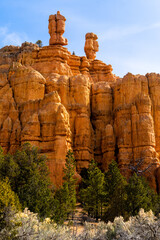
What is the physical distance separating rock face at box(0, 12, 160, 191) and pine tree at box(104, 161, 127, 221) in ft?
25.5

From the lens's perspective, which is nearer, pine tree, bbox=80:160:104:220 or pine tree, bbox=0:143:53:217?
pine tree, bbox=0:143:53:217

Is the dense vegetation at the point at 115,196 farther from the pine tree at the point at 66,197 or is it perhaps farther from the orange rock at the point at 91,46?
the orange rock at the point at 91,46

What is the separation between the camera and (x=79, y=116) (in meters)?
67.9

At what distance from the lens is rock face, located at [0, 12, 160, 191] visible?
196 feet

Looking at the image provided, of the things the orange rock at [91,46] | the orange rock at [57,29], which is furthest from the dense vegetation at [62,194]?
the orange rock at [91,46]

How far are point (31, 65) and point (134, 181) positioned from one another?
4203cm

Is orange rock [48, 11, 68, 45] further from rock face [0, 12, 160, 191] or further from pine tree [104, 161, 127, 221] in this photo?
pine tree [104, 161, 127, 221]

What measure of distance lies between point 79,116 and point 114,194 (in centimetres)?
2374

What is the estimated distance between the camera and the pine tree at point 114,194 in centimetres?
4362

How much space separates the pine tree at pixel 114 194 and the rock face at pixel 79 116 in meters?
7.79

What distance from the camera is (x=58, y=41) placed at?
86562mm

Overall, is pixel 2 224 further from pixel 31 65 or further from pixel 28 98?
pixel 31 65

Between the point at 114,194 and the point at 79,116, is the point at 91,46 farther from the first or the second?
the point at 114,194

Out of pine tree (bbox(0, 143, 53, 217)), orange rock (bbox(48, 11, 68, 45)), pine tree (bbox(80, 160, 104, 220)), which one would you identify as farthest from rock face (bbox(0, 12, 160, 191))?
pine tree (bbox(0, 143, 53, 217))
